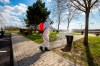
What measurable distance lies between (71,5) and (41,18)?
92.1ft

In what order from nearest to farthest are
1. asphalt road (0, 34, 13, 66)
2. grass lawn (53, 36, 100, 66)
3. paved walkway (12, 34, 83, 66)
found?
paved walkway (12, 34, 83, 66) → asphalt road (0, 34, 13, 66) → grass lawn (53, 36, 100, 66)

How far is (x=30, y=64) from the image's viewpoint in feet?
26.9

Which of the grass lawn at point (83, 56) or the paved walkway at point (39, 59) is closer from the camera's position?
the paved walkway at point (39, 59)

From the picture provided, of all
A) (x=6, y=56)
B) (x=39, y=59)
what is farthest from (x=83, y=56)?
(x=6, y=56)

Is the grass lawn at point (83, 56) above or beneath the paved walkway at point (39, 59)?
beneath

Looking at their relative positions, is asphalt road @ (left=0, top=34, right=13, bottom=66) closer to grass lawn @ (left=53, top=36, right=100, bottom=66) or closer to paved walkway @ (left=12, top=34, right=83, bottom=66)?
paved walkway @ (left=12, top=34, right=83, bottom=66)

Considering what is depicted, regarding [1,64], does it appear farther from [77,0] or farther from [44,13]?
[44,13]

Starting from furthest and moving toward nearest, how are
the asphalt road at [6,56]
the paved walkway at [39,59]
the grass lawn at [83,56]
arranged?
the grass lawn at [83,56], the asphalt road at [6,56], the paved walkway at [39,59]

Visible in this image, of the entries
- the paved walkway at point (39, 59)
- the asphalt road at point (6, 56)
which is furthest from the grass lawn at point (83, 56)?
the asphalt road at point (6, 56)

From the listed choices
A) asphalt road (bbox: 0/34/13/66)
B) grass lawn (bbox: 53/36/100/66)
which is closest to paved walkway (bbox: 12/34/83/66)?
asphalt road (bbox: 0/34/13/66)

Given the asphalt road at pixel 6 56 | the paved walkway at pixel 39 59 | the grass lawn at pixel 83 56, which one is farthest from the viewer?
the grass lawn at pixel 83 56

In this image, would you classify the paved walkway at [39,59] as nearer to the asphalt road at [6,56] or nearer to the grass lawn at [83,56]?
the asphalt road at [6,56]

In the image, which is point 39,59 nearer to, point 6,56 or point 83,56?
point 6,56

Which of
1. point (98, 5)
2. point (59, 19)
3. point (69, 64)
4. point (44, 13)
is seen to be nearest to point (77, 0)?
point (98, 5)
